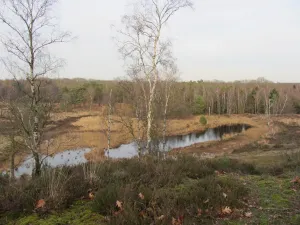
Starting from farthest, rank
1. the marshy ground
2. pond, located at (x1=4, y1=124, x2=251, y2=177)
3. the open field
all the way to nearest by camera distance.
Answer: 1. the open field
2. pond, located at (x1=4, y1=124, x2=251, y2=177)
3. the marshy ground

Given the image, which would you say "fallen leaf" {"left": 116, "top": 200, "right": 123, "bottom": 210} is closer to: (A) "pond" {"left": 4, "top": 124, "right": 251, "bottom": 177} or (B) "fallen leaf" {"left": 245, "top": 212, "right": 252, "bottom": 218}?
(B) "fallen leaf" {"left": 245, "top": 212, "right": 252, "bottom": 218}

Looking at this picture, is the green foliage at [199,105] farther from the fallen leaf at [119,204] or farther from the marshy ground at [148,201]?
the fallen leaf at [119,204]

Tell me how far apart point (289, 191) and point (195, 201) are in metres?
2.21

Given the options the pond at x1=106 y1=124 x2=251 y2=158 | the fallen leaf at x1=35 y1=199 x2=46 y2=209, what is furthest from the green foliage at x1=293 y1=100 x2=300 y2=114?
the fallen leaf at x1=35 y1=199 x2=46 y2=209

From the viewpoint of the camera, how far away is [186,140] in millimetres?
36188

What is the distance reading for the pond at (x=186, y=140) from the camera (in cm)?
2737

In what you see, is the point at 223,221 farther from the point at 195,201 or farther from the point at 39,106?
the point at 39,106

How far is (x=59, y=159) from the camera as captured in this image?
77.5 feet

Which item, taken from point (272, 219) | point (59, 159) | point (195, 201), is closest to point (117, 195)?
point (195, 201)

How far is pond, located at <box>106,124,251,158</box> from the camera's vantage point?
89.8 ft

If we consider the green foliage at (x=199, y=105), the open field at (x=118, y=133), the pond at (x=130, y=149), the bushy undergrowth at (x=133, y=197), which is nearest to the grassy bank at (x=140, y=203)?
the bushy undergrowth at (x=133, y=197)

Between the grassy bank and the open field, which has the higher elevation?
the grassy bank

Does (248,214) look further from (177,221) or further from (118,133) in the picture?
(118,133)

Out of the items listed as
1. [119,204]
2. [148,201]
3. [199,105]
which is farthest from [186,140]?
[119,204]
